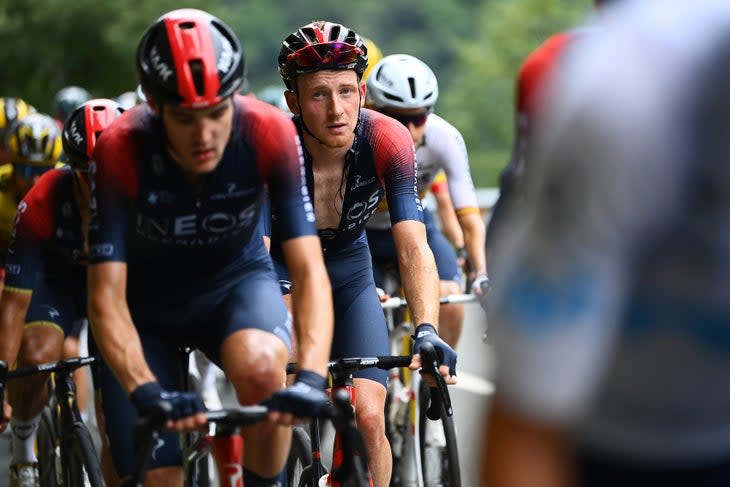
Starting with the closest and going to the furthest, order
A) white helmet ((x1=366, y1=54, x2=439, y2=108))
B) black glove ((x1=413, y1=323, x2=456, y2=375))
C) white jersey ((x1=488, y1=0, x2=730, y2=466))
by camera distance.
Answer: white jersey ((x1=488, y1=0, x2=730, y2=466)), black glove ((x1=413, y1=323, x2=456, y2=375)), white helmet ((x1=366, y1=54, x2=439, y2=108))

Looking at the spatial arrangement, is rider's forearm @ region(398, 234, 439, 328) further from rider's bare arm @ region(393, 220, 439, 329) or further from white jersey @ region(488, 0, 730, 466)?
white jersey @ region(488, 0, 730, 466)

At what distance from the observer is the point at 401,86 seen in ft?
27.5

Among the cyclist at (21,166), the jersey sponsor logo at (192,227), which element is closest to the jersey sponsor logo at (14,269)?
the jersey sponsor logo at (192,227)

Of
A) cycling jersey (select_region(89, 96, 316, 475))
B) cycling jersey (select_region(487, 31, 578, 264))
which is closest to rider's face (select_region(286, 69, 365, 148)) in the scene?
cycling jersey (select_region(89, 96, 316, 475))

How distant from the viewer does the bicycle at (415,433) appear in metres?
6.97

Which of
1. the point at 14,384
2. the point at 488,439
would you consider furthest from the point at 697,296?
the point at 14,384

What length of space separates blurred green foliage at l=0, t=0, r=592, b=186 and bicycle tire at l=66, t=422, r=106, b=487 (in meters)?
2.71

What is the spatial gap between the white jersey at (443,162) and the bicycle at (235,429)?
421cm

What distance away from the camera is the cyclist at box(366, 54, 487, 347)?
329 inches

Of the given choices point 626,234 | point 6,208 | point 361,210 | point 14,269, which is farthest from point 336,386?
point 6,208

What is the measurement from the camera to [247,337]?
14.8 ft

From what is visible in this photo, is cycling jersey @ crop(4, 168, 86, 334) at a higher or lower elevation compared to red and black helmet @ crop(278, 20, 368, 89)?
lower

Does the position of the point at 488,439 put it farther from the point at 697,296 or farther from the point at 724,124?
the point at 724,124

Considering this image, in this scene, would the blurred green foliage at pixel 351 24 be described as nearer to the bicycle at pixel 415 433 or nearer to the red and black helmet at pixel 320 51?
the red and black helmet at pixel 320 51
